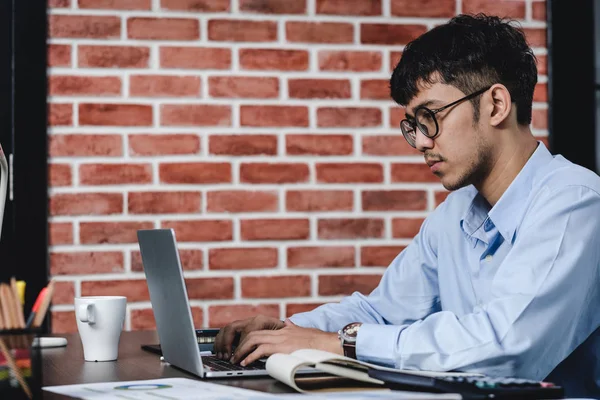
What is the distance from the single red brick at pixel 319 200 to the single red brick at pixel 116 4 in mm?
697

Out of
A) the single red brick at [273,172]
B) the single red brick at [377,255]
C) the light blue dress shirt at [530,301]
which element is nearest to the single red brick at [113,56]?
the single red brick at [273,172]

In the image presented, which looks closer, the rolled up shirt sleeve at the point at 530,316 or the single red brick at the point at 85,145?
the rolled up shirt sleeve at the point at 530,316

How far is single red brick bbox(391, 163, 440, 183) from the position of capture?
102 inches

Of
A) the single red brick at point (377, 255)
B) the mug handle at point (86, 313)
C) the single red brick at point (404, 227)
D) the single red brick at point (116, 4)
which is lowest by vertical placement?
the single red brick at point (377, 255)

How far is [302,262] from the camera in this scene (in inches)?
99.0

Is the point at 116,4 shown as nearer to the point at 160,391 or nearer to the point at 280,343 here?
the point at 280,343

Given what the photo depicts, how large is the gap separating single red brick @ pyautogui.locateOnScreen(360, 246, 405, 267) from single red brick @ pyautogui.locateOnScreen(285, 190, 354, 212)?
14cm

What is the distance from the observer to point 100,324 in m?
1.50

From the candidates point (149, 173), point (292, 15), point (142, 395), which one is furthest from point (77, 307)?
point (292, 15)

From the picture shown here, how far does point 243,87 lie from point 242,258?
0.51m

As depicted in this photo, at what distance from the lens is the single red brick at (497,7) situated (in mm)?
2652

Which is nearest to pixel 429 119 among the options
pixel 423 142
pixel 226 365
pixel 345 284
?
pixel 423 142

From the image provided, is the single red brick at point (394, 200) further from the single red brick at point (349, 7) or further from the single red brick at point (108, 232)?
A: the single red brick at point (108, 232)

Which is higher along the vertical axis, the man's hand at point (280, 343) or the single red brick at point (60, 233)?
the single red brick at point (60, 233)
